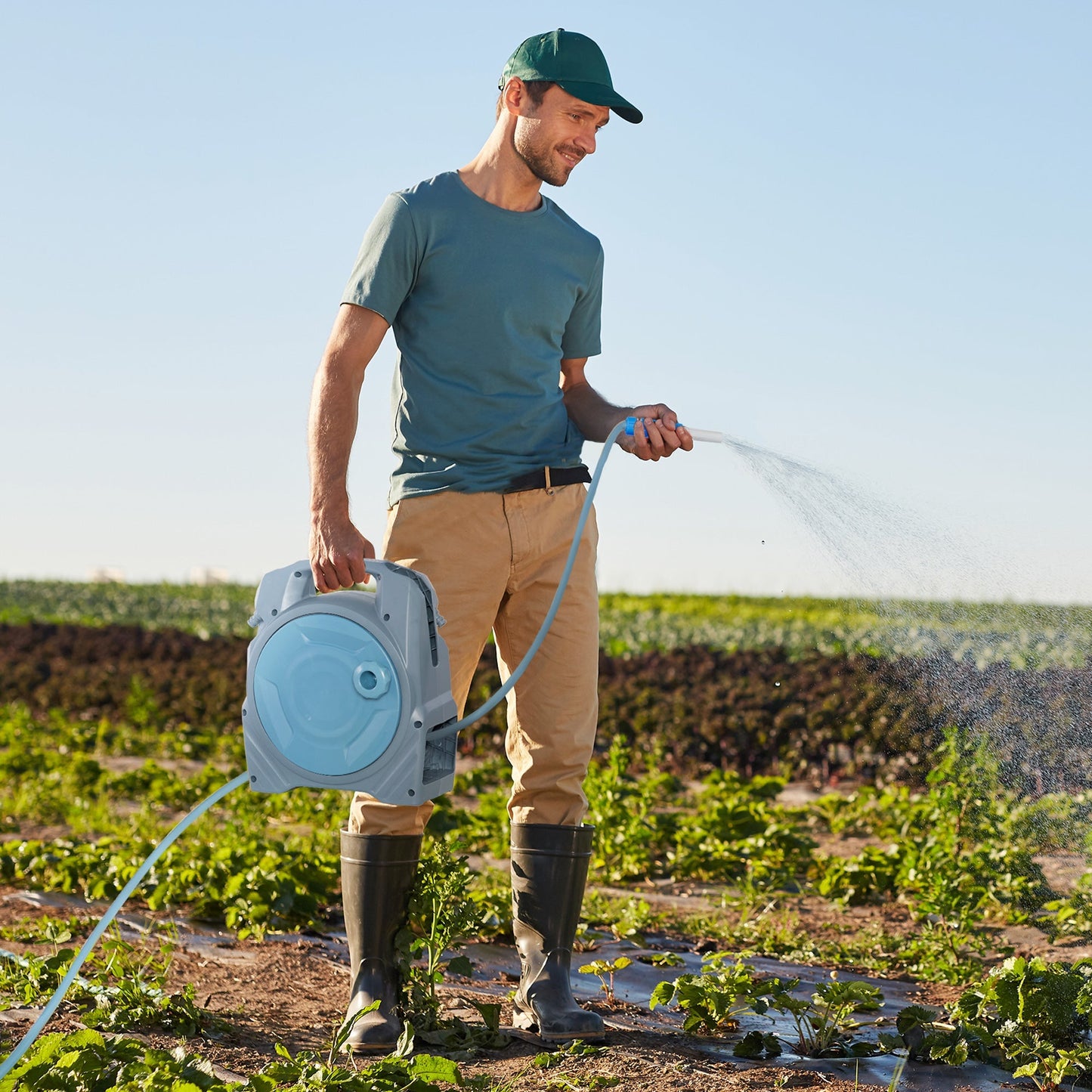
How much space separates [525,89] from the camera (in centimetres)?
263

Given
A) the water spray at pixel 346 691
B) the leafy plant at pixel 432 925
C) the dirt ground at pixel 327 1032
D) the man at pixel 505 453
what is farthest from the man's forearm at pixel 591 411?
the dirt ground at pixel 327 1032

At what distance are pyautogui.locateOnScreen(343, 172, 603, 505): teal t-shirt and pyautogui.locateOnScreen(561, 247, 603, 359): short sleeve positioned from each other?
0.09 metres

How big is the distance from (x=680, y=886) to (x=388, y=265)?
9.18ft

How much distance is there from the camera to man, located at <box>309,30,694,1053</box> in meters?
2.59

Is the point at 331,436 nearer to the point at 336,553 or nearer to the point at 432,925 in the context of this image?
the point at 336,553

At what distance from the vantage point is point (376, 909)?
104 inches

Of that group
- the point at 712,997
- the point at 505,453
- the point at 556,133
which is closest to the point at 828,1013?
the point at 712,997

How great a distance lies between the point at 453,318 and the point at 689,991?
148 cm

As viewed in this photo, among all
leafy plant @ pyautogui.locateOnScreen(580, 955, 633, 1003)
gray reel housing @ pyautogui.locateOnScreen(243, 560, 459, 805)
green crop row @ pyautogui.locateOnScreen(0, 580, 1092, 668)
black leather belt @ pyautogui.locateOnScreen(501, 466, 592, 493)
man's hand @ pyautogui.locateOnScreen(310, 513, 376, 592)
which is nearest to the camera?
gray reel housing @ pyautogui.locateOnScreen(243, 560, 459, 805)

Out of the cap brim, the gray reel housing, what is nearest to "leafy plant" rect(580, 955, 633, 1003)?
the gray reel housing

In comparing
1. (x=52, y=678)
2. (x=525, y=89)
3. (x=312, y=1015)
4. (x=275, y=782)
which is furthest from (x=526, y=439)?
(x=52, y=678)

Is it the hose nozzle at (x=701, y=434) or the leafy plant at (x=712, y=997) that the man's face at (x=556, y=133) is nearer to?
the hose nozzle at (x=701, y=434)

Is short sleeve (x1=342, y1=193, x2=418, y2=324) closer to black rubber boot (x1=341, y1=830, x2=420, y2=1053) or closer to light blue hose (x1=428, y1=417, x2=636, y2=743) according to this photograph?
light blue hose (x1=428, y1=417, x2=636, y2=743)

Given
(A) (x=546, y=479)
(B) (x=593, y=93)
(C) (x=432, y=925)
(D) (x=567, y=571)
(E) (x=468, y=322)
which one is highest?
(B) (x=593, y=93)
